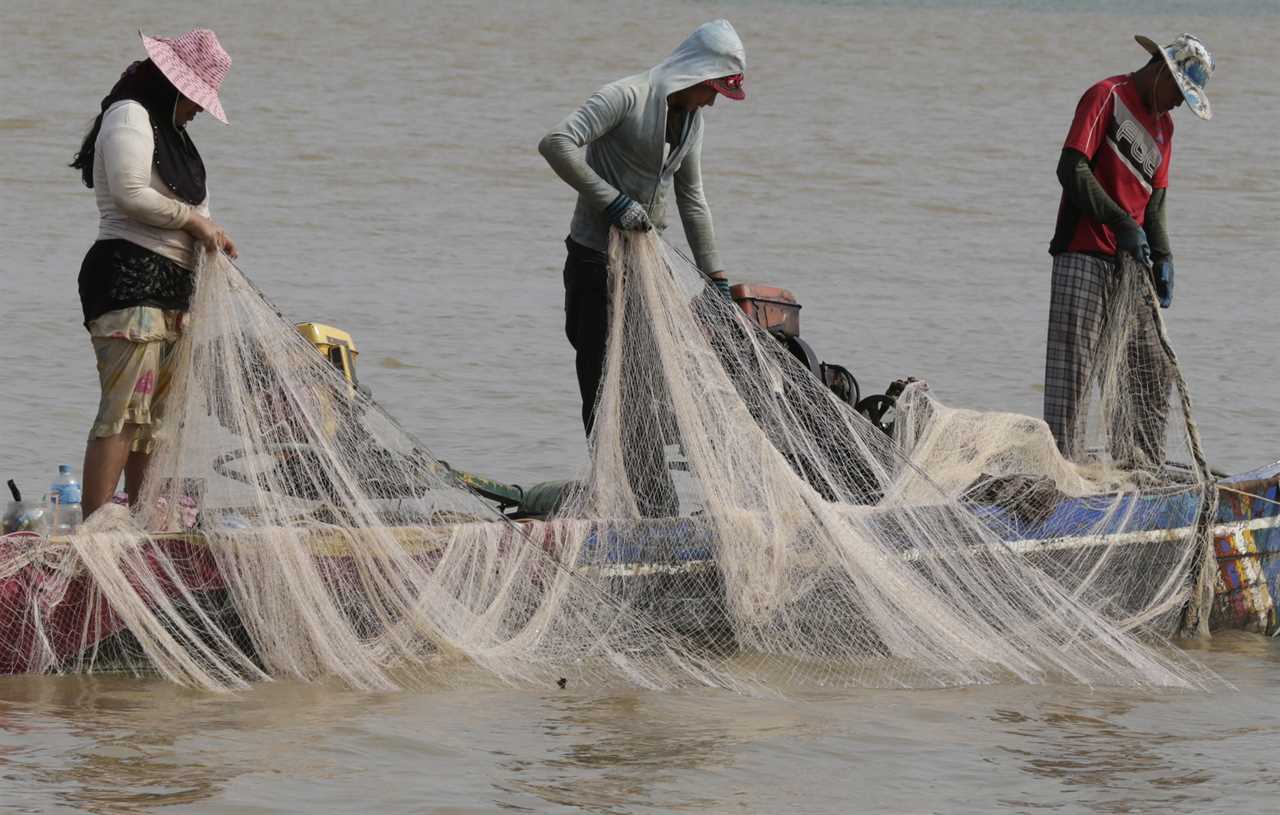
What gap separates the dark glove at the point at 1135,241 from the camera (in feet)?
19.7

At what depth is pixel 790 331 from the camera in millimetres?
6148

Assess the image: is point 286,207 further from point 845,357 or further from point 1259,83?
point 1259,83

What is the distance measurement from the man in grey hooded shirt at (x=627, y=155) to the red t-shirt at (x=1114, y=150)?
46.1 inches

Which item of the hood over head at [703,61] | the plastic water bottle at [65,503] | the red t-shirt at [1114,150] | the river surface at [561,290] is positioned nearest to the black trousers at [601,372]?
the hood over head at [703,61]

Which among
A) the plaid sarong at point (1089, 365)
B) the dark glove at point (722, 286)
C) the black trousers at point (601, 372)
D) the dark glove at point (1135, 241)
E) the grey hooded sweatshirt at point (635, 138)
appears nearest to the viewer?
the grey hooded sweatshirt at point (635, 138)

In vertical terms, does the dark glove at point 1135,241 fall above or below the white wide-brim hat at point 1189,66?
below

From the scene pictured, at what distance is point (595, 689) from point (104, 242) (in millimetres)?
1662

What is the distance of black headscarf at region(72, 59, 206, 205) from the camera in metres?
4.98

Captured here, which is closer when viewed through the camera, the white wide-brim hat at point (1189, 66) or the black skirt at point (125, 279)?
the black skirt at point (125, 279)

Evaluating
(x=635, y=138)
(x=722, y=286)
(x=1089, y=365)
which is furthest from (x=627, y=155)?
(x=1089, y=365)

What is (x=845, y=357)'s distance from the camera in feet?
34.4

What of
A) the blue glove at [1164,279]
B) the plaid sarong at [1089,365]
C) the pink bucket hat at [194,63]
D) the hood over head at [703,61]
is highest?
the hood over head at [703,61]

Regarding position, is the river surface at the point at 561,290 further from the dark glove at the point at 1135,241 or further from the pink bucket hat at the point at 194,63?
the pink bucket hat at the point at 194,63

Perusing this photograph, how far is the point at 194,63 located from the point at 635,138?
3.83 ft
